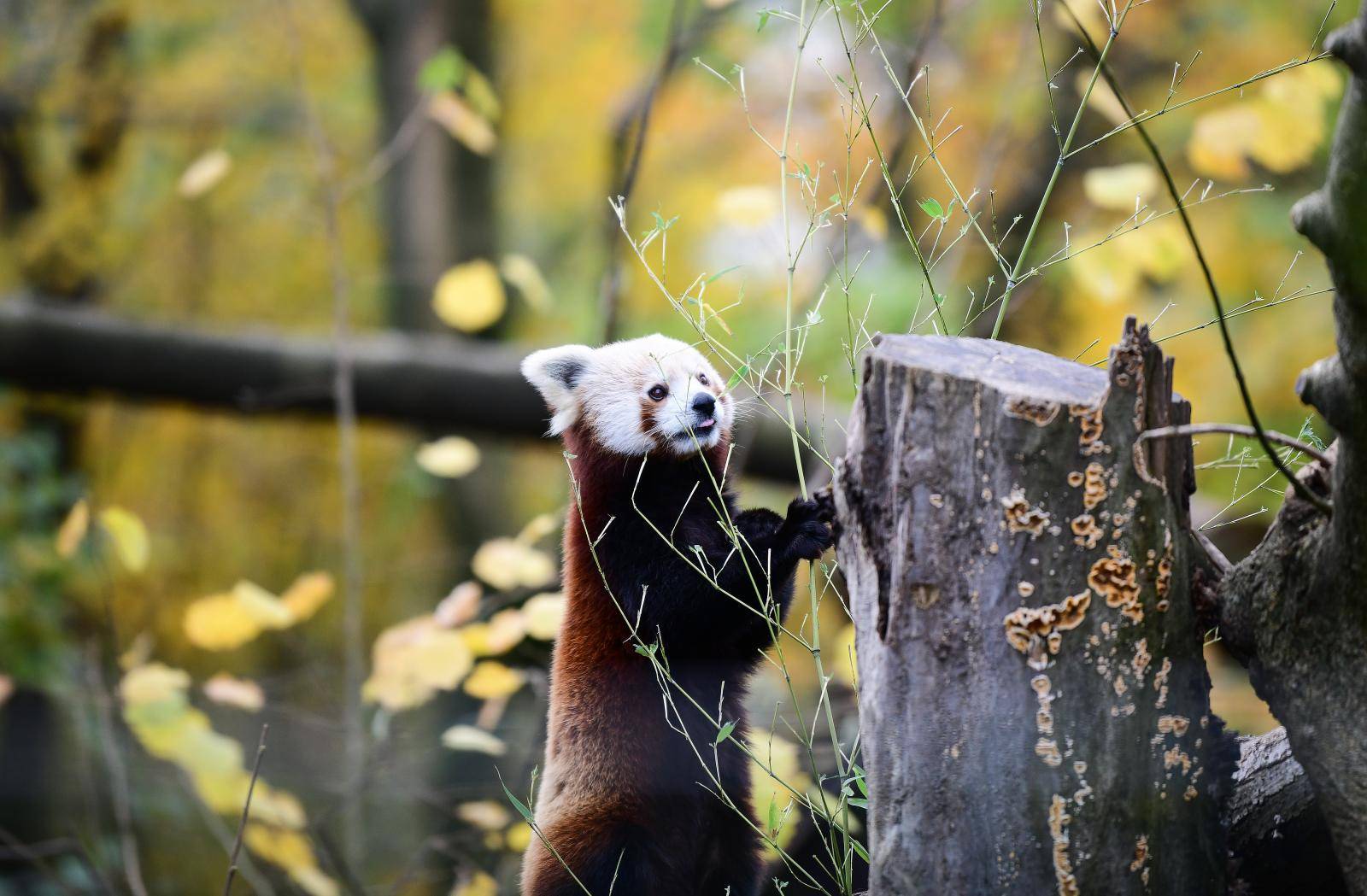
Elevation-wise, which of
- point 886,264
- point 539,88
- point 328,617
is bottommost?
point 328,617

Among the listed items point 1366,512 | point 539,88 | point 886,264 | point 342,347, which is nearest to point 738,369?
point 1366,512

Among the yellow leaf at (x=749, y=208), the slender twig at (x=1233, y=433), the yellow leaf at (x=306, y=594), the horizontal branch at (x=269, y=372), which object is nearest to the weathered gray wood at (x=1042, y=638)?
the slender twig at (x=1233, y=433)

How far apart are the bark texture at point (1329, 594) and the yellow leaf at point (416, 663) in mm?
2225

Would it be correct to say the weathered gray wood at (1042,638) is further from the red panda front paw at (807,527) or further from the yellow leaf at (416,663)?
the yellow leaf at (416,663)

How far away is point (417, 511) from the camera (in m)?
6.86

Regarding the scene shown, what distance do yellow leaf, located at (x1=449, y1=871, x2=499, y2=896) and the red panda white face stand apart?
1.89 m

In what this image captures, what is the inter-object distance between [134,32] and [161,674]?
386 cm

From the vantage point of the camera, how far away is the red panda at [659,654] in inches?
87.7

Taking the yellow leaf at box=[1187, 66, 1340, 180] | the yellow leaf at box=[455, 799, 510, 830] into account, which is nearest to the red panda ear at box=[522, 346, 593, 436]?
the yellow leaf at box=[455, 799, 510, 830]

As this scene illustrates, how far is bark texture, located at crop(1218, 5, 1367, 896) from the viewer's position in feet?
4.25

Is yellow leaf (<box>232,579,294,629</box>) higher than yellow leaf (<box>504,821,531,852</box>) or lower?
higher

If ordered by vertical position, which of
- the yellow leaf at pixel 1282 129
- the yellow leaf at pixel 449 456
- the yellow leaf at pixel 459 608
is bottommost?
the yellow leaf at pixel 459 608

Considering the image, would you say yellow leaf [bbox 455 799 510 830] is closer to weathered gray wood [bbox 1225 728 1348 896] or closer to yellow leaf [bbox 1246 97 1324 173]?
weathered gray wood [bbox 1225 728 1348 896]

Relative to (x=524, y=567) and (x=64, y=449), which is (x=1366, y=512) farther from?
(x=64, y=449)
